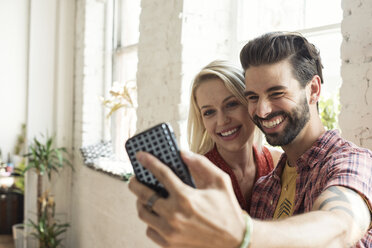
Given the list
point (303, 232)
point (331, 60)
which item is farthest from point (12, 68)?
point (303, 232)

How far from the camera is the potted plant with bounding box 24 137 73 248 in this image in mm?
4516

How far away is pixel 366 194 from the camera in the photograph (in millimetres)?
848

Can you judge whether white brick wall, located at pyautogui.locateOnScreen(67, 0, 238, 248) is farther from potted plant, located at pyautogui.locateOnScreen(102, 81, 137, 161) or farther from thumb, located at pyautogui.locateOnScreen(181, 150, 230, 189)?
thumb, located at pyautogui.locateOnScreen(181, 150, 230, 189)

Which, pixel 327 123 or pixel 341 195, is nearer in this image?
pixel 341 195

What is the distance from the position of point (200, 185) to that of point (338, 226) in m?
0.28

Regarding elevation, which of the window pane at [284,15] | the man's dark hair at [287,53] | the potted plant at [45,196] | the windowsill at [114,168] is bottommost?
the potted plant at [45,196]

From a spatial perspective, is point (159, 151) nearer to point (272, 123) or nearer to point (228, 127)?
point (272, 123)

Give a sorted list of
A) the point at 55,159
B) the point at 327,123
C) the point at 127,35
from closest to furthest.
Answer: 1. the point at 327,123
2. the point at 127,35
3. the point at 55,159

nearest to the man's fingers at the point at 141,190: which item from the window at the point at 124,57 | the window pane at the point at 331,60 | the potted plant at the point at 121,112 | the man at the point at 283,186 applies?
the man at the point at 283,186

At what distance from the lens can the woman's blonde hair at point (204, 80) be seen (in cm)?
156

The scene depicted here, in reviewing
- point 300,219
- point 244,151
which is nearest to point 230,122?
point 244,151

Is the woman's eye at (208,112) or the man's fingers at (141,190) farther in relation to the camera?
the woman's eye at (208,112)

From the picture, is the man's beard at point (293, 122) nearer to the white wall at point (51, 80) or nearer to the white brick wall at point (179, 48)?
the white brick wall at point (179, 48)

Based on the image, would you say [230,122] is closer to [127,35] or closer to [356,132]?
[356,132]
